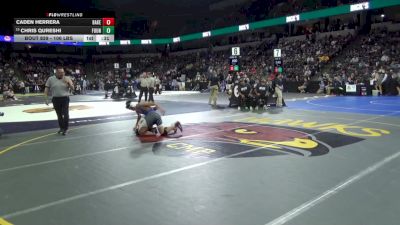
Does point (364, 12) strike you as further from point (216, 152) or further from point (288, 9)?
point (216, 152)

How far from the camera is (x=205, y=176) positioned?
545 centimetres

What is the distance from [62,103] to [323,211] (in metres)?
7.61

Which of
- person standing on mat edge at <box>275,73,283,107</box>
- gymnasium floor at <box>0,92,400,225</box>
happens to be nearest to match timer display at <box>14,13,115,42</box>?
person standing on mat edge at <box>275,73,283,107</box>

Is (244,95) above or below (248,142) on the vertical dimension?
above

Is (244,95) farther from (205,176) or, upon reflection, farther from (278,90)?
(205,176)

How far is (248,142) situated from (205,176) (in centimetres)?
283

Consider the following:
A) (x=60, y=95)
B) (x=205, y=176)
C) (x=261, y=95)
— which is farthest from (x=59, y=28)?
(x=205, y=176)

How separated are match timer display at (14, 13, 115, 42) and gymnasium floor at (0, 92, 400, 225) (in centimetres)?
1001

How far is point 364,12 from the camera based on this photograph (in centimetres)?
3228

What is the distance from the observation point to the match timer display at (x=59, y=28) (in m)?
18.7

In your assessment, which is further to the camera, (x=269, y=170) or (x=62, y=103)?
(x=62, y=103)

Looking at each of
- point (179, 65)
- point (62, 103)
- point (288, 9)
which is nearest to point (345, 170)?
point (62, 103)

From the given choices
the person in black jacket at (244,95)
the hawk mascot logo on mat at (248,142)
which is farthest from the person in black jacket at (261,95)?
the hawk mascot logo on mat at (248,142)

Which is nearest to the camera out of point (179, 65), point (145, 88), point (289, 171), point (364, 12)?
point (289, 171)
